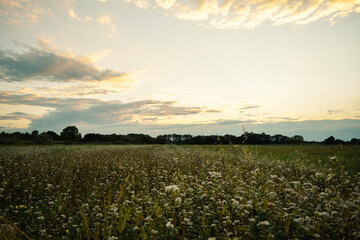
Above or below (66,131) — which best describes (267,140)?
below

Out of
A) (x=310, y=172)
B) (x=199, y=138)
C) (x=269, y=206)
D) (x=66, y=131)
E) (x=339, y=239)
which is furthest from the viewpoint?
(x=66, y=131)

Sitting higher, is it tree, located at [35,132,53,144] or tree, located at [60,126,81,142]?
tree, located at [60,126,81,142]

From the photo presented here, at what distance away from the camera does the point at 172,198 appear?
5402mm

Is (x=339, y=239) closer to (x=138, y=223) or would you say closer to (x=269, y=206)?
(x=269, y=206)

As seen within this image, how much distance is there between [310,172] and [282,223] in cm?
682

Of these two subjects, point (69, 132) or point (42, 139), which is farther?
point (69, 132)

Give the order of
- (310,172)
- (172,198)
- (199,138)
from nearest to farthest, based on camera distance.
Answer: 1. (172,198)
2. (310,172)
3. (199,138)

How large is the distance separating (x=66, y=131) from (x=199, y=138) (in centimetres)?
6604

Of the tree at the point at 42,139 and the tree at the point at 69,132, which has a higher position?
the tree at the point at 69,132

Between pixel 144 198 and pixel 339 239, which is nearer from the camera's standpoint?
pixel 339 239

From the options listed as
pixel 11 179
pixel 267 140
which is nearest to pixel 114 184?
pixel 11 179

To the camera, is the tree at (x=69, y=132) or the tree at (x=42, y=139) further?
the tree at (x=69, y=132)

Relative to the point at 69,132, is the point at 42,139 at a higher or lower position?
lower

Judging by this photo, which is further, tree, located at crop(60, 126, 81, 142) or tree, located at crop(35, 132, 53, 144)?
tree, located at crop(60, 126, 81, 142)
